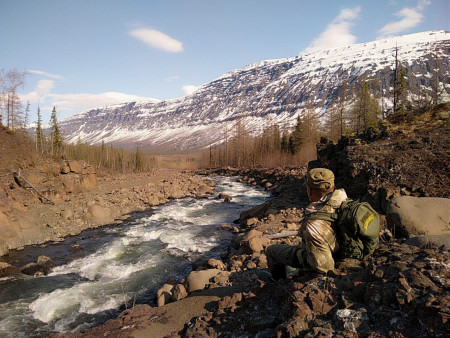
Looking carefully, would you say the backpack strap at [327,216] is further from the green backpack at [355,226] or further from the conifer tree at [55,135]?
the conifer tree at [55,135]

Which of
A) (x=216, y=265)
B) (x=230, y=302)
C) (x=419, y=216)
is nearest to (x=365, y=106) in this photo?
(x=419, y=216)

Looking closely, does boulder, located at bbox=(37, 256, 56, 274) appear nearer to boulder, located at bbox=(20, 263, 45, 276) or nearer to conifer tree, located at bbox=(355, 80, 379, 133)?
boulder, located at bbox=(20, 263, 45, 276)

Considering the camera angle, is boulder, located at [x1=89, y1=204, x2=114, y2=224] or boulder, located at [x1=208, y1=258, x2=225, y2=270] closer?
boulder, located at [x1=208, y1=258, x2=225, y2=270]

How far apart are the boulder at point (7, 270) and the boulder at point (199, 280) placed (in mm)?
7745

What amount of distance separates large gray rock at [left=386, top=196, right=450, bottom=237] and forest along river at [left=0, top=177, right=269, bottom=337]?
22.0ft

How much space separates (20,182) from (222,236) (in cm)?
1527

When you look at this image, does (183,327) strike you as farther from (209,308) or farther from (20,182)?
(20,182)

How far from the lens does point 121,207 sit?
2044 cm

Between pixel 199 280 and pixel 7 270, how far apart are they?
8375 millimetres

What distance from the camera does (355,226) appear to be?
334cm

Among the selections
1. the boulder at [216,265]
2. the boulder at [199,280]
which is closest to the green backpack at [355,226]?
the boulder at [199,280]

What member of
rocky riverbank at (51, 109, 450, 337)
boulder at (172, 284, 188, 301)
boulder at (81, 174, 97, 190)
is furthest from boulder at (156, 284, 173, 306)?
boulder at (81, 174, 97, 190)

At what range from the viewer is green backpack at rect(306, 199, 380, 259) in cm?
334

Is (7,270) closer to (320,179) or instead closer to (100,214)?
(100,214)
